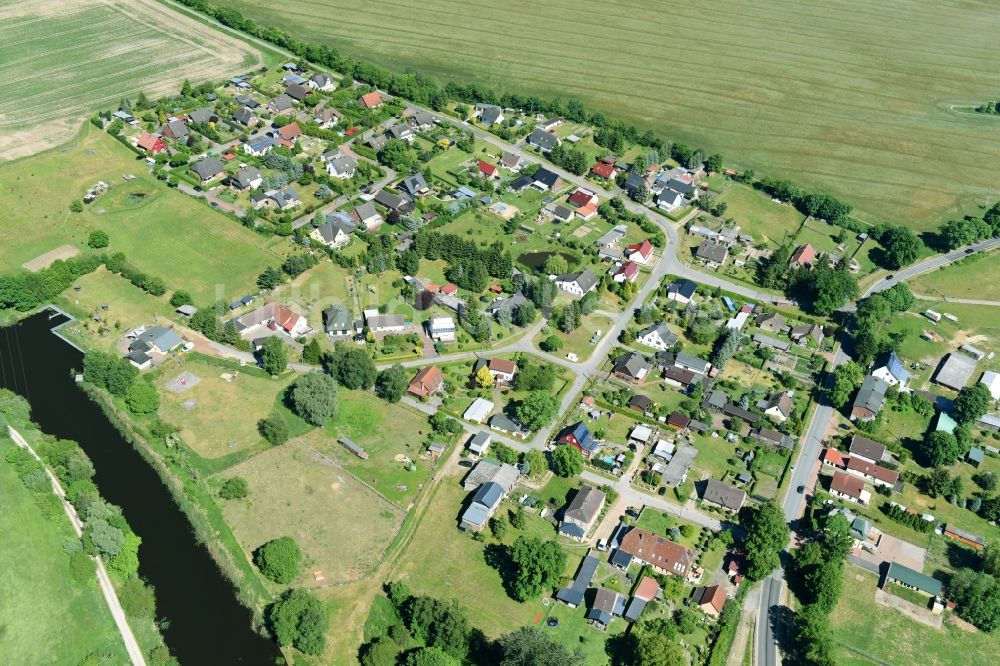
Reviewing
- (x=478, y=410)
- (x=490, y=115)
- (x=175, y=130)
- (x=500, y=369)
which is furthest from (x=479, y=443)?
(x=175, y=130)

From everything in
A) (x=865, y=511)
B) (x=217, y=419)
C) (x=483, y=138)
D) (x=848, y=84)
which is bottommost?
(x=217, y=419)

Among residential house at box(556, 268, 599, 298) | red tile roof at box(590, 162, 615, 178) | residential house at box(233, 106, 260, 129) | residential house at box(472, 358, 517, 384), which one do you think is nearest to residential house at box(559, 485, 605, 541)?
residential house at box(472, 358, 517, 384)

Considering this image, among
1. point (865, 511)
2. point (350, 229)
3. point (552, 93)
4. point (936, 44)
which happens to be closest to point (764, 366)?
point (865, 511)

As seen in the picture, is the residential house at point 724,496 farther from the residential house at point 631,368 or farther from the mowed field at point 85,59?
the mowed field at point 85,59

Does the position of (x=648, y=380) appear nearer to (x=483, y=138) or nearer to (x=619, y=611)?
(x=619, y=611)

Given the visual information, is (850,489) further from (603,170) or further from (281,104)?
(281,104)

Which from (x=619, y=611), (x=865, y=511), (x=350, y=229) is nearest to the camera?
(x=619, y=611)

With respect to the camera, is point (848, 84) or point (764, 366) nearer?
point (764, 366)
